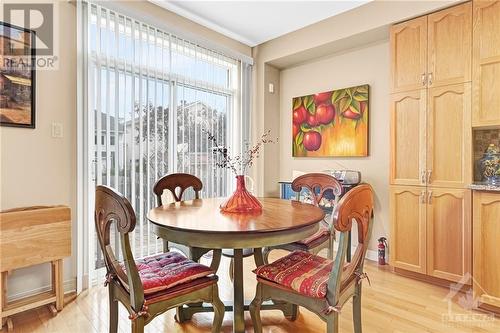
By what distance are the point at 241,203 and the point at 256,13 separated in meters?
2.26

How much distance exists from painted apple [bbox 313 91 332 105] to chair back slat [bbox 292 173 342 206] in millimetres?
1461

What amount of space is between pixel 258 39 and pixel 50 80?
247cm

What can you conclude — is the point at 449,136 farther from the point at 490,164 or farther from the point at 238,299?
the point at 238,299

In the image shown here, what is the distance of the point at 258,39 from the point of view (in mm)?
3812

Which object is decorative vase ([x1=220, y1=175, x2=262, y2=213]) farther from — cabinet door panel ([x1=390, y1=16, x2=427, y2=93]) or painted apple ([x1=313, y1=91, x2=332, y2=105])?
painted apple ([x1=313, y1=91, x2=332, y2=105])

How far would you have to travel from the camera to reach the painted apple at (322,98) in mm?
3589

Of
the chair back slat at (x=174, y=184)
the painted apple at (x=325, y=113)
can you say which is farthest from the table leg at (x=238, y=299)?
the painted apple at (x=325, y=113)

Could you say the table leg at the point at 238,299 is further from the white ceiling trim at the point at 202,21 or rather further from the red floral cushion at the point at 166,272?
the white ceiling trim at the point at 202,21

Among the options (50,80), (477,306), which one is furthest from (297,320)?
(50,80)

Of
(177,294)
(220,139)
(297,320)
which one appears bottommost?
(297,320)

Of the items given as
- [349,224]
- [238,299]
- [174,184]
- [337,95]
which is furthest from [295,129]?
[349,224]

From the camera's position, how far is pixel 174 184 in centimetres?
243

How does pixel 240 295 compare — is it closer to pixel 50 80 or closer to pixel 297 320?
pixel 297 320

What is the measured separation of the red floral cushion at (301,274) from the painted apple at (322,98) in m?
2.36
